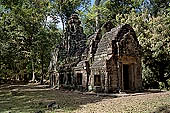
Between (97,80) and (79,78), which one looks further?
(79,78)

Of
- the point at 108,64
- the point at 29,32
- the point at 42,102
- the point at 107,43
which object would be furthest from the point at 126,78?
the point at 29,32

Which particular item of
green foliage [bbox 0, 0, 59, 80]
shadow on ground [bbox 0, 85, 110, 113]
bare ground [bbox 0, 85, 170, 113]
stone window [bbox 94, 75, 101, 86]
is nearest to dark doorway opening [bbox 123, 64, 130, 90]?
stone window [bbox 94, 75, 101, 86]

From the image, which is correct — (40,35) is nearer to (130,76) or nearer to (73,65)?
(73,65)

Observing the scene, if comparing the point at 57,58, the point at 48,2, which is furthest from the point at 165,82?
the point at 48,2

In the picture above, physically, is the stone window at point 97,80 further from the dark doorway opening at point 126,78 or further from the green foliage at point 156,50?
the green foliage at point 156,50

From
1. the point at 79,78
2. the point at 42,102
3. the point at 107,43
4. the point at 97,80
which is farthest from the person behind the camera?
the point at 79,78

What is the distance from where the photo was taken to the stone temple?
51.8ft

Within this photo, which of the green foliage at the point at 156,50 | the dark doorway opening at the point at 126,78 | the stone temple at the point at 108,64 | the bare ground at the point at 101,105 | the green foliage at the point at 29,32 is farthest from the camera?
the green foliage at the point at 29,32

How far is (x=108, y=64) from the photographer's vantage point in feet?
51.3

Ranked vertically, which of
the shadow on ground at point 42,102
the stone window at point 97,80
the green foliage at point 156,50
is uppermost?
the green foliage at point 156,50

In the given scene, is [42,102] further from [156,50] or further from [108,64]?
[156,50]

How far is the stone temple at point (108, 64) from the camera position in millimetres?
15781

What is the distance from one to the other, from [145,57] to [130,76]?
17.5ft

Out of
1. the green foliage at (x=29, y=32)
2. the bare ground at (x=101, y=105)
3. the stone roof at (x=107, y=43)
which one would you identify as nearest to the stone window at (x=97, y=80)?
the stone roof at (x=107, y=43)
